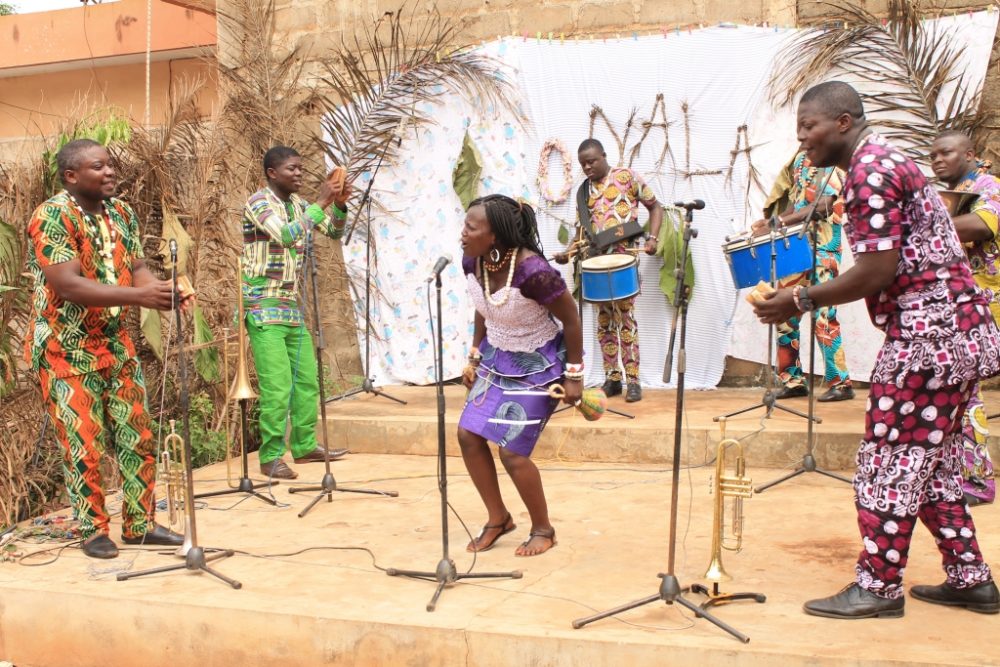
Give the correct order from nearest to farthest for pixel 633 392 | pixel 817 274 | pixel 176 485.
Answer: pixel 176 485 → pixel 817 274 → pixel 633 392

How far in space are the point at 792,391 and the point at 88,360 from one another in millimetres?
5242

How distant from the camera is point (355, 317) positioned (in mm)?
9891

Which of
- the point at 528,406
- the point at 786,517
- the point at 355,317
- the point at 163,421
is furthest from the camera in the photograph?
the point at 355,317

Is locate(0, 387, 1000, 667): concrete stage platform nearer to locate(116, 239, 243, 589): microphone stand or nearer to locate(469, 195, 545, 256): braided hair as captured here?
locate(116, 239, 243, 589): microphone stand

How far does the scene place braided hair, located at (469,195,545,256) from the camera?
4832mm

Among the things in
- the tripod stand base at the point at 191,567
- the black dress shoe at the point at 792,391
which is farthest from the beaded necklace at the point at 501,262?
the black dress shoe at the point at 792,391

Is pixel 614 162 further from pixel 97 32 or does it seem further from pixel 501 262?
pixel 97 32

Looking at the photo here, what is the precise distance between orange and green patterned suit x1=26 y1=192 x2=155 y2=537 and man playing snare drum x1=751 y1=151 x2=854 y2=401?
443 centimetres

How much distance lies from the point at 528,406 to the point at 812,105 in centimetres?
193

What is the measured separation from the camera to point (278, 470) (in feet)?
23.4

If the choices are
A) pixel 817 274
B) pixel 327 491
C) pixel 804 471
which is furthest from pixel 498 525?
pixel 817 274

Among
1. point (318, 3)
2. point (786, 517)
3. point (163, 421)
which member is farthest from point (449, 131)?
point (786, 517)

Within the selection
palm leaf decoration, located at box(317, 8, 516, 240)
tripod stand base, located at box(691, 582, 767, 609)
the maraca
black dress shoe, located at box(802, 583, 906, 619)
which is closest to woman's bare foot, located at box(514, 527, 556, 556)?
the maraca

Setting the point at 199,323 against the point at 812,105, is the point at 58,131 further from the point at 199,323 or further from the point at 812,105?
the point at 812,105
